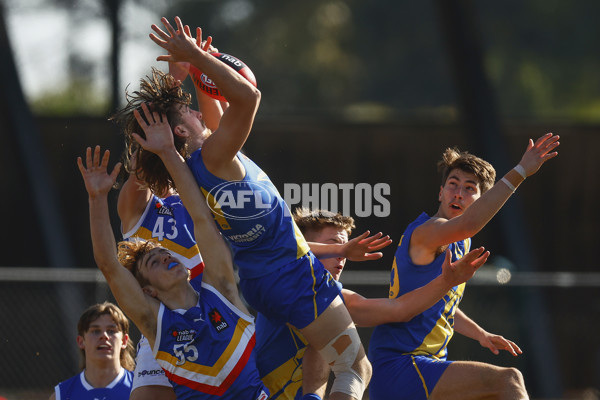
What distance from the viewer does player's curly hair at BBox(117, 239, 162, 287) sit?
13.3 ft

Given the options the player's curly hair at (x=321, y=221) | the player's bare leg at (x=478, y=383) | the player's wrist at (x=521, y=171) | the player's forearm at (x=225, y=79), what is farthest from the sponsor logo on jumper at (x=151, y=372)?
the player's wrist at (x=521, y=171)

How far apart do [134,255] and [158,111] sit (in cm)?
74

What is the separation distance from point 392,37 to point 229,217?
1896 centimetres

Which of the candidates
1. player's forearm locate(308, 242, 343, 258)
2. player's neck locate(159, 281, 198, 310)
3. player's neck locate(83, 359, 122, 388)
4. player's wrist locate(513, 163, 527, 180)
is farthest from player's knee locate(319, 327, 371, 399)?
player's neck locate(83, 359, 122, 388)

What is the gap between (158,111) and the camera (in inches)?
163

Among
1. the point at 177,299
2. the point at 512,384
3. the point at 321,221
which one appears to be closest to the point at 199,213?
the point at 177,299

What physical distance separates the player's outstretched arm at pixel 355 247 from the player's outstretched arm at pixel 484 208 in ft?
1.09

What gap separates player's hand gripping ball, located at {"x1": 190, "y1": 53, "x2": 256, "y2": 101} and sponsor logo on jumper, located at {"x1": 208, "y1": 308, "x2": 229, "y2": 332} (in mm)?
1142

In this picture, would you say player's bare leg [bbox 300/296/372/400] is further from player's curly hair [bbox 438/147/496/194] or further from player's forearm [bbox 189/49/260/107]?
player's curly hair [bbox 438/147/496/194]

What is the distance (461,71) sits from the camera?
38.3 ft

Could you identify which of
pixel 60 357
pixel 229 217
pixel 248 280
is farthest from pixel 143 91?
pixel 60 357

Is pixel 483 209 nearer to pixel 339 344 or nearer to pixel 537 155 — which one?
pixel 537 155

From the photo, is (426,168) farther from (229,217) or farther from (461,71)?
(229,217)

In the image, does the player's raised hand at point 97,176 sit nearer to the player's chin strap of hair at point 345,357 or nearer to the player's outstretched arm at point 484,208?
the player's chin strap of hair at point 345,357
